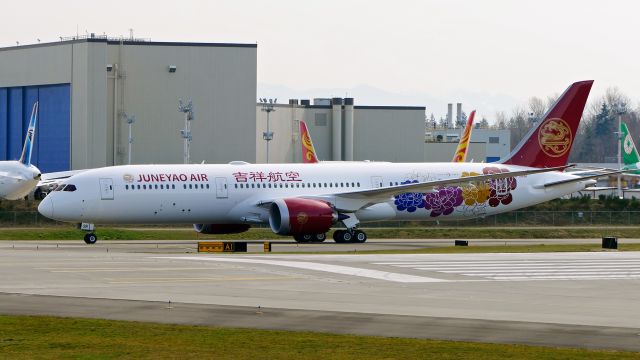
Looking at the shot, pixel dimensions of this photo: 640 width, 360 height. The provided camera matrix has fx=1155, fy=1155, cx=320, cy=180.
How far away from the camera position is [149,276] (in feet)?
100

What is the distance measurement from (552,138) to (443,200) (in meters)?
6.65

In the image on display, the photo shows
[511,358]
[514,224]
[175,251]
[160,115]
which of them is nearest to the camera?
[511,358]

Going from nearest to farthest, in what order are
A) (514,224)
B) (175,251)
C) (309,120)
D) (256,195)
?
(175,251) → (256,195) → (514,224) → (309,120)

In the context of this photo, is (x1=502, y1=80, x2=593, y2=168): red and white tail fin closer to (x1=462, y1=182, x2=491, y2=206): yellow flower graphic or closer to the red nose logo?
(x1=462, y1=182, x2=491, y2=206): yellow flower graphic

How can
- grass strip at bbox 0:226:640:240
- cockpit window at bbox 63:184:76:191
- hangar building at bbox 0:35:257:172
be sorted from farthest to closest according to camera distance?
hangar building at bbox 0:35:257:172, grass strip at bbox 0:226:640:240, cockpit window at bbox 63:184:76:191

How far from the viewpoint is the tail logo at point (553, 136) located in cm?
5700

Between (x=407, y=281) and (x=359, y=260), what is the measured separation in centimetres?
663

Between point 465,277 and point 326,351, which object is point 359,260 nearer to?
point 465,277

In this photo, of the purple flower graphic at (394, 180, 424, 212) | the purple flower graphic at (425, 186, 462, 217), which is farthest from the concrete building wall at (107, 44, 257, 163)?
the purple flower graphic at (425, 186, 462, 217)

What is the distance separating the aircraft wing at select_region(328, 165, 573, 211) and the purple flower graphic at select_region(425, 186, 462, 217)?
2.98ft

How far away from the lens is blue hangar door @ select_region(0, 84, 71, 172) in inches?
3772

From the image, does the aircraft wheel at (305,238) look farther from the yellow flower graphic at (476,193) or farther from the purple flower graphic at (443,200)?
the yellow flower graphic at (476,193)

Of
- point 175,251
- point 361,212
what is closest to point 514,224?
point 361,212

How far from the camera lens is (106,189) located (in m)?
50.8
